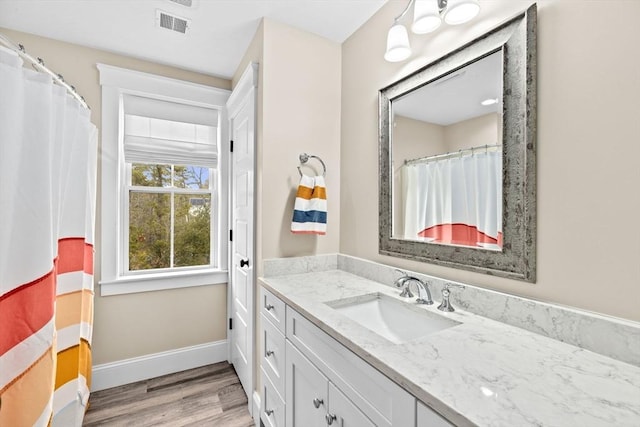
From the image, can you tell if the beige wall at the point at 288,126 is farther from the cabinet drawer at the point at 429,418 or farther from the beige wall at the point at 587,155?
the cabinet drawer at the point at 429,418

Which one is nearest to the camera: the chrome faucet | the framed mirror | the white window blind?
the framed mirror

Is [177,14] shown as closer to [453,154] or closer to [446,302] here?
[453,154]

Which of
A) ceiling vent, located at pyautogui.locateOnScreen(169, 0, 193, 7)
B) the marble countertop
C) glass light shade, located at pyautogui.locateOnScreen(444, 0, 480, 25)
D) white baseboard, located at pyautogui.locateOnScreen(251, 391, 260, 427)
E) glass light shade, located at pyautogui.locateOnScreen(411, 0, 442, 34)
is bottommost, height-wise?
white baseboard, located at pyautogui.locateOnScreen(251, 391, 260, 427)

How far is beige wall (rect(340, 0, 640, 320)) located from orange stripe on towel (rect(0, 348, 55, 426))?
169cm

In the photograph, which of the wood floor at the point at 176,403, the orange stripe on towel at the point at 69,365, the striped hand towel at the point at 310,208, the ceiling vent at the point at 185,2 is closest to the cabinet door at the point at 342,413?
the striped hand towel at the point at 310,208

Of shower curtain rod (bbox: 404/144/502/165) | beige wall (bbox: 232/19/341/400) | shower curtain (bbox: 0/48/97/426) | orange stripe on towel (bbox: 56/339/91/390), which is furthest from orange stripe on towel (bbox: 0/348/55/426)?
shower curtain rod (bbox: 404/144/502/165)

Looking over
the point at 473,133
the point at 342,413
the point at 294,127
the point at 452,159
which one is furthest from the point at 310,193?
the point at 342,413

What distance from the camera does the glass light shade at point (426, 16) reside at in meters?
1.13

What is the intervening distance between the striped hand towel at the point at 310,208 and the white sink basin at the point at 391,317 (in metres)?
0.53

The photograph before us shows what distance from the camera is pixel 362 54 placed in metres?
1.80

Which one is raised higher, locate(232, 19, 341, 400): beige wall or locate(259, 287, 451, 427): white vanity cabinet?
locate(232, 19, 341, 400): beige wall

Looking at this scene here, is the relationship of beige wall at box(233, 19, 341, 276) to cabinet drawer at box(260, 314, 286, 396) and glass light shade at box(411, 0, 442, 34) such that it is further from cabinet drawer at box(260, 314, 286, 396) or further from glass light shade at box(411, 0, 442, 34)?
glass light shade at box(411, 0, 442, 34)

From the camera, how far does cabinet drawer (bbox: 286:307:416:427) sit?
2.32 feet

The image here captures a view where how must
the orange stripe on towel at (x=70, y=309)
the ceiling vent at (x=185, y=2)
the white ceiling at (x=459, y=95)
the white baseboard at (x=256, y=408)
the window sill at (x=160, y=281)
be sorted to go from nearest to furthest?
the white ceiling at (x=459, y=95)
the orange stripe on towel at (x=70, y=309)
the ceiling vent at (x=185, y=2)
the white baseboard at (x=256, y=408)
the window sill at (x=160, y=281)
